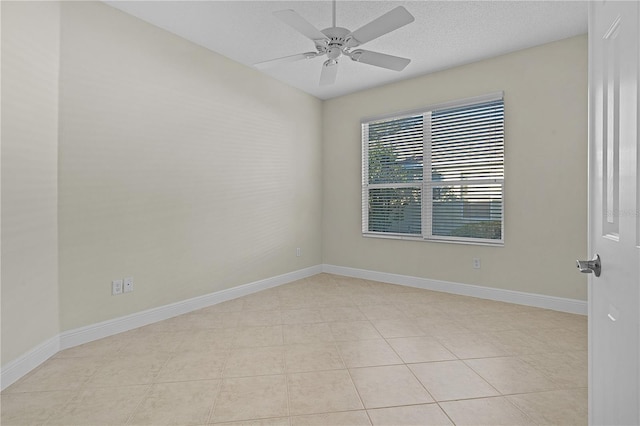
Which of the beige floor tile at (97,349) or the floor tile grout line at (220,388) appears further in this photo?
the beige floor tile at (97,349)

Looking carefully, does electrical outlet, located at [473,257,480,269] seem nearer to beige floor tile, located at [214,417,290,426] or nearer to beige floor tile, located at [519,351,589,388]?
beige floor tile, located at [519,351,589,388]

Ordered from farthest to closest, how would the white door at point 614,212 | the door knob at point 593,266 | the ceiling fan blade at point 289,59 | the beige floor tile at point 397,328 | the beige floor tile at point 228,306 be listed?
the beige floor tile at point 228,306, the beige floor tile at point 397,328, the ceiling fan blade at point 289,59, the door knob at point 593,266, the white door at point 614,212

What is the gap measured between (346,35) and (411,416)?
231 centimetres

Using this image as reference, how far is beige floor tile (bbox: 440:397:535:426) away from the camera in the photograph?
1578 millimetres

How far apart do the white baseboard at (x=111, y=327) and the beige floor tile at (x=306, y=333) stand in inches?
41.1

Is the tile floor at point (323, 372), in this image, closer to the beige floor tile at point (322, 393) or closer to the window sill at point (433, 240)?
the beige floor tile at point (322, 393)

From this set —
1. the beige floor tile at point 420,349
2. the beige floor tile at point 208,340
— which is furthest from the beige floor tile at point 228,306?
the beige floor tile at point 420,349

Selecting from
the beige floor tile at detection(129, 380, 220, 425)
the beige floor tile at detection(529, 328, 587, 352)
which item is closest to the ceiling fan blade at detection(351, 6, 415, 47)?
the beige floor tile at detection(129, 380, 220, 425)

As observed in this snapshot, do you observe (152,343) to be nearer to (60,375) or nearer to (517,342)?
(60,375)

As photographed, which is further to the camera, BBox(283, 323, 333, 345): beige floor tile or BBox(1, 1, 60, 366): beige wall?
BBox(283, 323, 333, 345): beige floor tile

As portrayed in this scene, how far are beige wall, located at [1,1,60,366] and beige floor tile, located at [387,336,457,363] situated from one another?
96.4 inches

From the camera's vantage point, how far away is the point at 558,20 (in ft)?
9.28

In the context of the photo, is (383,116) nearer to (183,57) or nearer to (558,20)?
(558,20)

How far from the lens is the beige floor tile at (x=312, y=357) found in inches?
83.9
